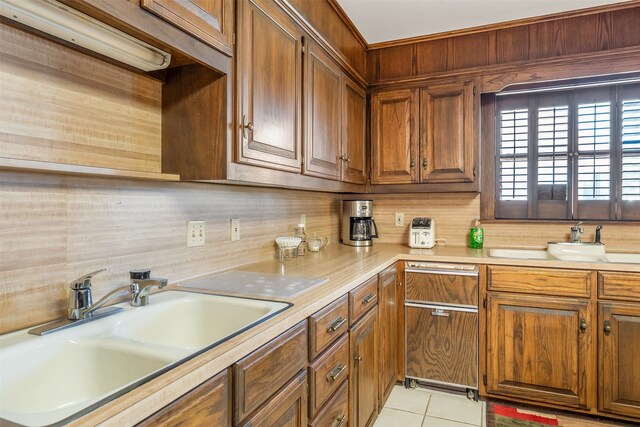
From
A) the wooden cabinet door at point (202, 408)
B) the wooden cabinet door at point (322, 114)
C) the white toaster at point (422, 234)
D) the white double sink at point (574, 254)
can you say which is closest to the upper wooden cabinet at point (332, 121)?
the wooden cabinet door at point (322, 114)

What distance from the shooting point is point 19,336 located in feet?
3.07

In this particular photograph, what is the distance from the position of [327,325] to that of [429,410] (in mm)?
1282

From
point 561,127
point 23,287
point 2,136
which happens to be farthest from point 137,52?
point 561,127

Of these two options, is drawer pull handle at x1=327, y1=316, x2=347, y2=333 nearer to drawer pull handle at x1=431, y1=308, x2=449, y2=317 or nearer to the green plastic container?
drawer pull handle at x1=431, y1=308, x2=449, y2=317

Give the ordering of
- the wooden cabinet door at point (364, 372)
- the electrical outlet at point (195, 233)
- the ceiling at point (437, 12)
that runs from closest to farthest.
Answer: the electrical outlet at point (195, 233) < the wooden cabinet door at point (364, 372) < the ceiling at point (437, 12)

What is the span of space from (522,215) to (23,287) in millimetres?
2899

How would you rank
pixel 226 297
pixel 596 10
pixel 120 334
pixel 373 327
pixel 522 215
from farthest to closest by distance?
pixel 522 215, pixel 596 10, pixel 373 327, pixel 226 297, pixel 120 334

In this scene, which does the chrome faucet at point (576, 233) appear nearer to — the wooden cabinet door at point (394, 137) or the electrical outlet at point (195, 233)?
the wooden cabinet door at point (394, 137)

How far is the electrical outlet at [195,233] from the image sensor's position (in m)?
1.59

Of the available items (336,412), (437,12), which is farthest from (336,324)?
(437,12)

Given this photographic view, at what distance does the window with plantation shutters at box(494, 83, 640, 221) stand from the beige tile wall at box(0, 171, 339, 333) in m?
2.03

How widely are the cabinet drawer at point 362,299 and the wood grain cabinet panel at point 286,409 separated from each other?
0.48 meters

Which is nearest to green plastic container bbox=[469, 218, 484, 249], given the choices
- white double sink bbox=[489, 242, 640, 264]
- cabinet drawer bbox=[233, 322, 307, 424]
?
white double sink bbox=[489, 242, 640, 264]

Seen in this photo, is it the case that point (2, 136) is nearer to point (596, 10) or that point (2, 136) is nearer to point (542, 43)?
point (542, 43)
